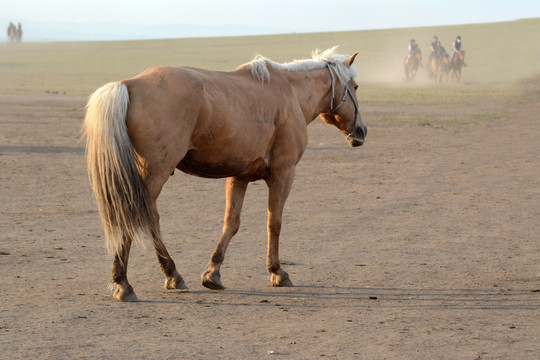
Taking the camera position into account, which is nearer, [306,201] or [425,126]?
[306,201]

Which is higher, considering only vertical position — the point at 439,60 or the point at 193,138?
the point at 193,138

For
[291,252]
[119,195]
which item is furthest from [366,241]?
[119,195]

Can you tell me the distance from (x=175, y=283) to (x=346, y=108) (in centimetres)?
233

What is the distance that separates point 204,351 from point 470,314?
6.64ft

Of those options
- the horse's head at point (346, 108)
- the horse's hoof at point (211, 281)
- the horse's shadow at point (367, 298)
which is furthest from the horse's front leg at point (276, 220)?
the horse's head at point (346, 108)

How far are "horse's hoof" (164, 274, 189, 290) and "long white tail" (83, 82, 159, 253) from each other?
0.67m

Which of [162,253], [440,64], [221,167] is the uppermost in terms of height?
[221,167]

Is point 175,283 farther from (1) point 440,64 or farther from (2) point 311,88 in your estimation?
(1) point 440,64

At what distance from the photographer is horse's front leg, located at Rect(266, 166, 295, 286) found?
689 centimetres

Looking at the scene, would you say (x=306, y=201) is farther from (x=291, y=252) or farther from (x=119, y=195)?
(x=119, y=195)

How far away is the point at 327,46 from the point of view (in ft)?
246

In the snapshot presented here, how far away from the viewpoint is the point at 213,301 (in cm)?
635

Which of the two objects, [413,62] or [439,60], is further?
[413,62]

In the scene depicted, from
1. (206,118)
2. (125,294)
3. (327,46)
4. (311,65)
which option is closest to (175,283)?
(125,294)
